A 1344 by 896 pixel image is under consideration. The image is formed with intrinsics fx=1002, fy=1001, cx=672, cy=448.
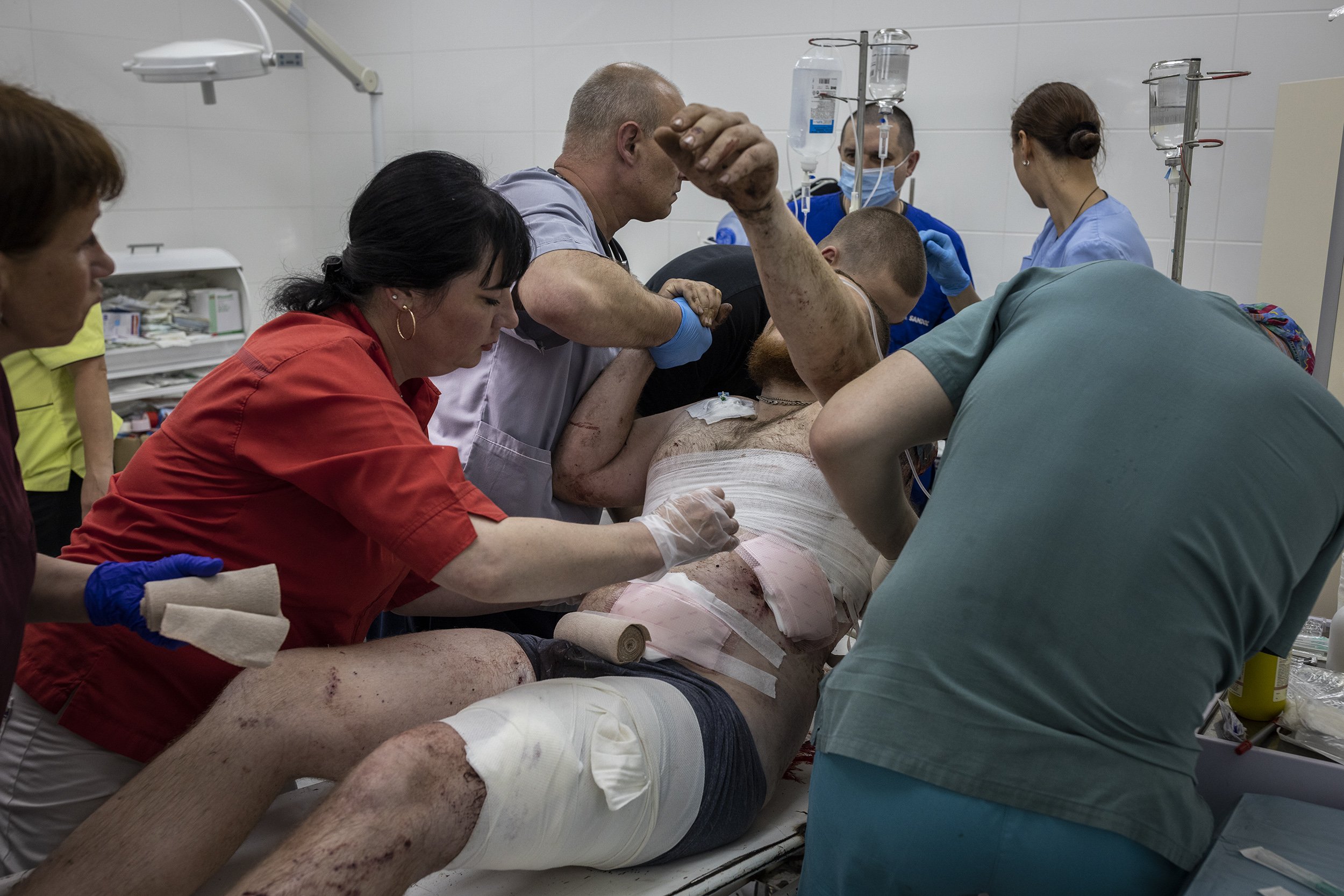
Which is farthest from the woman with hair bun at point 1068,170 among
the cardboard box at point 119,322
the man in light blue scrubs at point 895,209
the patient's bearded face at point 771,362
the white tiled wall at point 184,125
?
the white tiled wall at point 184,125

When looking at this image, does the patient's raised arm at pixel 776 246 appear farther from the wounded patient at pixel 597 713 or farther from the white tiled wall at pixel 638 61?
the white tiled wall at pixel 638 61

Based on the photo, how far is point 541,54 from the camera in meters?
4.36

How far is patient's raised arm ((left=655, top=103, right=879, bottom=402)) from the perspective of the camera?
1.28 m

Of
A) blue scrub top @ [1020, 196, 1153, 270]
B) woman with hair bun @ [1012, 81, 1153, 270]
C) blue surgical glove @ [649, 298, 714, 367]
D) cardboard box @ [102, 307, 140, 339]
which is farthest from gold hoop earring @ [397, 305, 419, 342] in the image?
cardboard box @ [102, 307, 140, 339]

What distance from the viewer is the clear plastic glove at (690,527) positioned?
141 cm

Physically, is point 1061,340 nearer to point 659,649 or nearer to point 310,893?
point 659,649

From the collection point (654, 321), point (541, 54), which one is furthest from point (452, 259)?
→ point (541, 54)

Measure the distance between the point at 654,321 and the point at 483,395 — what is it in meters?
0.40

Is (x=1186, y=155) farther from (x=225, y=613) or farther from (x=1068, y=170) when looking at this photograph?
(x=225, y=613)

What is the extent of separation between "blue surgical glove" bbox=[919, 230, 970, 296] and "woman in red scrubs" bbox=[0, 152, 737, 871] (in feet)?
4.45

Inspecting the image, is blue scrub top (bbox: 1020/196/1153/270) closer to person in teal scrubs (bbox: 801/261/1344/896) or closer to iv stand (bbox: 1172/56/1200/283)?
iv stand (bbox: 1172/56/1200/283)

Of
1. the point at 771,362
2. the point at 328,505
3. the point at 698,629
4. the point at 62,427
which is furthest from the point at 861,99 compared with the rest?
the point at 62,427

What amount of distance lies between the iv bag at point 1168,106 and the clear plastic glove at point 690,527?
4.97ft

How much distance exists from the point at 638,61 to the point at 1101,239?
2.30m
